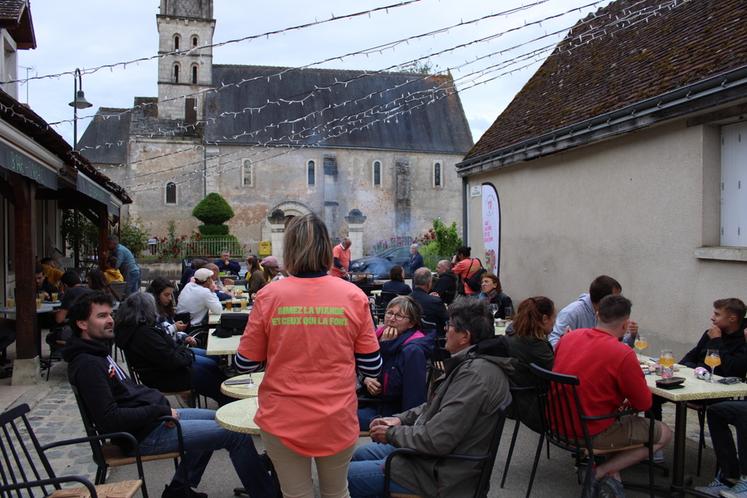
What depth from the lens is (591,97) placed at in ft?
33.0

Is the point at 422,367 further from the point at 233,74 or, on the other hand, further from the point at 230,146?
the point at 233,74

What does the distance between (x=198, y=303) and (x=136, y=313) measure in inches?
110

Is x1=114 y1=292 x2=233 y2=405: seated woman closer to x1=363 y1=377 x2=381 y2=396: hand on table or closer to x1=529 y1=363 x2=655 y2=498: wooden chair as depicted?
x1=363 y1=377 x2=381 y2=396: hand on table

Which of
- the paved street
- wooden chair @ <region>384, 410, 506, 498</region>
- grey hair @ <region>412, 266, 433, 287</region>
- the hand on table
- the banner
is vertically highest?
the banner

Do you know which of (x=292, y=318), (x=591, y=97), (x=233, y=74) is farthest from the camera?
(x=233, y=74)

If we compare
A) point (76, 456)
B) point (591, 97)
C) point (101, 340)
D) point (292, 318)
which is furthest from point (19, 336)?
point (591, 97)

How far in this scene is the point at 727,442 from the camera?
438 cm

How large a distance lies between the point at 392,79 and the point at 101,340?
4097 centimetres

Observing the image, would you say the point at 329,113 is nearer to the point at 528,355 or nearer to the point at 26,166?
the point at 26,166

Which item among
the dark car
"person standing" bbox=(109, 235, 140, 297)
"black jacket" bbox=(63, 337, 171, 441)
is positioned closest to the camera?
"black jacket" bbox=(63, 337, 171, 441)

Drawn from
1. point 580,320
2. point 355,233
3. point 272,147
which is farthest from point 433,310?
point 272,147

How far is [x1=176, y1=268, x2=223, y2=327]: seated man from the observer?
7723mm

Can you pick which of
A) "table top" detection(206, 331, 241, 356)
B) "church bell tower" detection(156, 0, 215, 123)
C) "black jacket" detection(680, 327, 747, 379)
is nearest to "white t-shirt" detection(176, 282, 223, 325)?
"table top" detection(206, 331, 241, 356)

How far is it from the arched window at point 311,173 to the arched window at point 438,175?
24.9 ft
